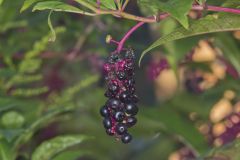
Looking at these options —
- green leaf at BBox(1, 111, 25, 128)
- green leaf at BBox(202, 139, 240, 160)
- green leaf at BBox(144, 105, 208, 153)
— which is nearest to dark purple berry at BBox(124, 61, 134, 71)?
green leaf at BBox(202, 139, 240, 160)

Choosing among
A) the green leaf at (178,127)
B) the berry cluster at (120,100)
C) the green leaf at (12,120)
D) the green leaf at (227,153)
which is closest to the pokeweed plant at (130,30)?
the berry cluster at (120,100)

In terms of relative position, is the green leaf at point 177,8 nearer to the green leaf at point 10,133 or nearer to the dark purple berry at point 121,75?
the dark purple berry at point 121,75

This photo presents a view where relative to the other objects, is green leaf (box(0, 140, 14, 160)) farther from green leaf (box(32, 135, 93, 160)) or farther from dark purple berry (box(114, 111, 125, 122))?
dark purple berry (box(114, 111, 125, 122))

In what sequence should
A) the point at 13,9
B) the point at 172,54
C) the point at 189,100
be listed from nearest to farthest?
1. the point at 172,54
2. the point at 13,9
3. the point at 189,100

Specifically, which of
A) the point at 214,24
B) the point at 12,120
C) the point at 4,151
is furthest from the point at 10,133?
the point at 214,24

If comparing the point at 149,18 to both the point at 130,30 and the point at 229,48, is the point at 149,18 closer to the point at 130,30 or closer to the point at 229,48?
the point at 130,30

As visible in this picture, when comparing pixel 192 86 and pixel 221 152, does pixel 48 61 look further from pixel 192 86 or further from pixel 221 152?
pixel 221 152

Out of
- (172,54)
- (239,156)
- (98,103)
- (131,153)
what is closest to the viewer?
(239,156)

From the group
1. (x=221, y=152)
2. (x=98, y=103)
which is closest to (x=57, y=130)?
(x=98, y=103)
